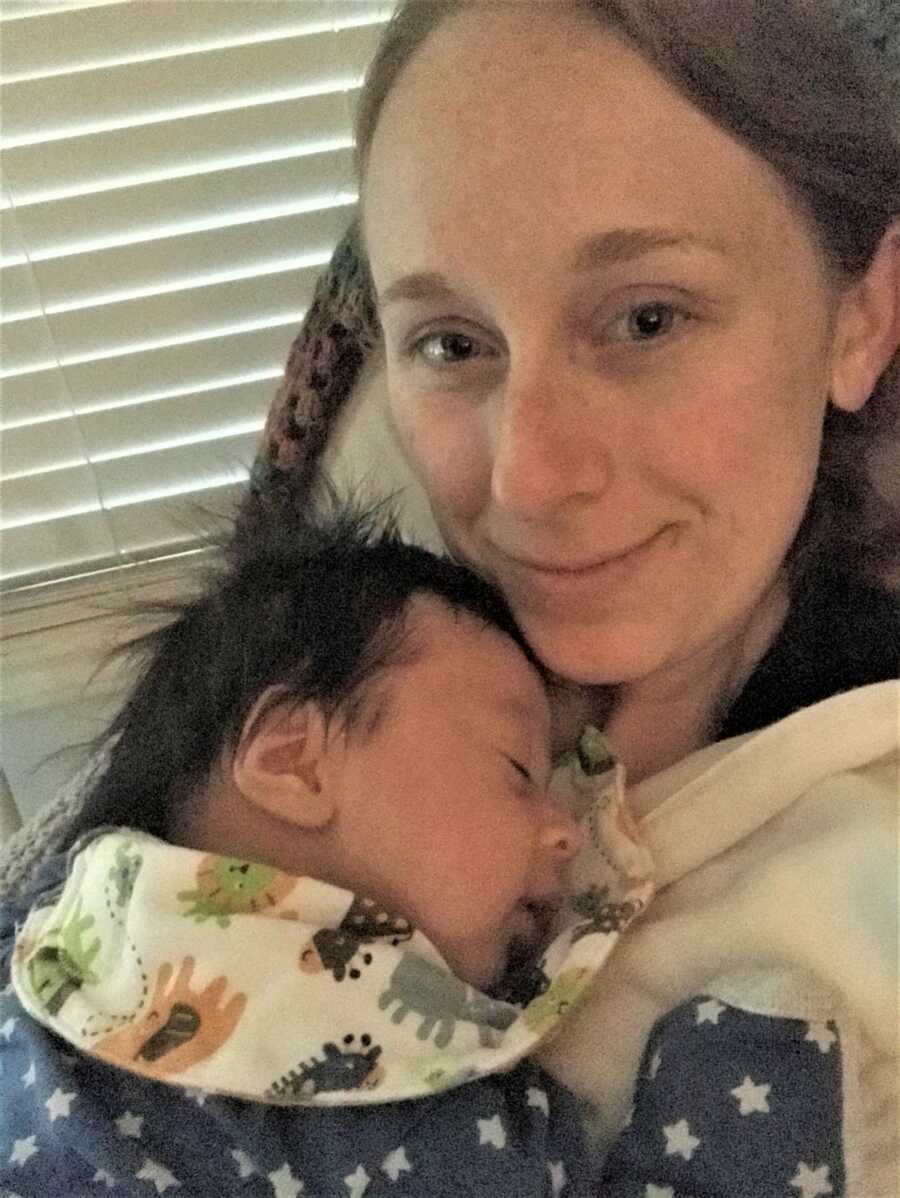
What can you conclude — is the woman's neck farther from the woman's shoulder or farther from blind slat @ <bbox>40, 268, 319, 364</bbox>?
blind slat @ <bbox>40, 268, 319, 364</bbox>

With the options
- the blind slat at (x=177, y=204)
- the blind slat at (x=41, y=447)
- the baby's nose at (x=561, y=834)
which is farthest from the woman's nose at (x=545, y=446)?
the blind slat at (x=41, y=447)

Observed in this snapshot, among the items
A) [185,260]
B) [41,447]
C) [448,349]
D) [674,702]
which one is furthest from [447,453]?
[41,447]

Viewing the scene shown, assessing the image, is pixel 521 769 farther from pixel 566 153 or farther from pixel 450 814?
pixel 566 153

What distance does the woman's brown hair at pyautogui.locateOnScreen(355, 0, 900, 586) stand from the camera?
0.84m

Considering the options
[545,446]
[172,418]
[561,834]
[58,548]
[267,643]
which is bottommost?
[58,548]

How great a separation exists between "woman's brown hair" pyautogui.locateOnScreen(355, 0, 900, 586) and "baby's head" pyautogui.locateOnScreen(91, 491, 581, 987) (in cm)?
31

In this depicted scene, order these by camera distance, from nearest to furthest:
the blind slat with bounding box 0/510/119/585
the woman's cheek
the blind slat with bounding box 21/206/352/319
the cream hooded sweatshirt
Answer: the cream hooded sweatshirt
the woman's cheek
the blind slat with bounding box 21/206/352/319
the blind slat with bounding box 0/510/119/585

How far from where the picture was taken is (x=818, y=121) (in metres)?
0.91

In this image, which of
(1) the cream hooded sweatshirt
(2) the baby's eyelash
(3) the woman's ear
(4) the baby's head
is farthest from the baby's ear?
(3) the woman's ear

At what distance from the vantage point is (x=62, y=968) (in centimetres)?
87

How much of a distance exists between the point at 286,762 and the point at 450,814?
12 centimetres

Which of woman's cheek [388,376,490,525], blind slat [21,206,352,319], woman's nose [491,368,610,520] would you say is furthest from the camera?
blind slat [21,206,352,319]

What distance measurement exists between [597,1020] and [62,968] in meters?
0.38

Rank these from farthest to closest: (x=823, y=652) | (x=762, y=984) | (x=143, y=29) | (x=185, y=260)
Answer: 1. (x=185, y=260)
2. (x=143, y=29)
3. (x=823, y=652)
4. (x=762, y=984)
